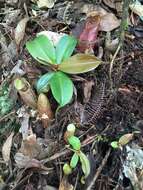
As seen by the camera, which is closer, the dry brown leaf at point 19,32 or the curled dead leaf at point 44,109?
the curled dead leaf at point 44,109

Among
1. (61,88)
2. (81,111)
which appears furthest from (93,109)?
(61,88)

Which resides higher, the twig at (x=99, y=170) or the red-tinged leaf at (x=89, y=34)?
the red-tinged leaf at (x=89, y=34)

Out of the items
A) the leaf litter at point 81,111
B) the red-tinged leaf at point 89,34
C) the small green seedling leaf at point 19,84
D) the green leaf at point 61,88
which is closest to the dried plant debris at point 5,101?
the leaf litter at point 81,111

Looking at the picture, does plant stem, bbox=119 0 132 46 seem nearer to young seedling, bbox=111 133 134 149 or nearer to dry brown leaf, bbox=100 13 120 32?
dry brown leaf, bbox=100 13 120 32

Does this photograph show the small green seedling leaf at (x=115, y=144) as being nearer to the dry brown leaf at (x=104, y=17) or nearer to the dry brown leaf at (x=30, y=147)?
the dry brown leaf at (x=30, y=147)

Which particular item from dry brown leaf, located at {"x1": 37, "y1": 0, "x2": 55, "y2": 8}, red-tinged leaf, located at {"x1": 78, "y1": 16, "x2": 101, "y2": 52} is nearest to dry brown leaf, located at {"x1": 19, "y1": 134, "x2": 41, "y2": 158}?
red-tinged leaf, located at {"x1": 78, "y1": 16, "x2": 101, "y2": 52}

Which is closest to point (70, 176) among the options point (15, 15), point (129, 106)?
point (129, 106)
